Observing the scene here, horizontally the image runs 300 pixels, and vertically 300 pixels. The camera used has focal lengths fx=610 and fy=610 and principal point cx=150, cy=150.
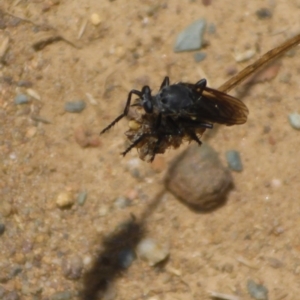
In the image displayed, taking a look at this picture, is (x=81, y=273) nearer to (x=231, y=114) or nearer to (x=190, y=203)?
(x=190, y=203)

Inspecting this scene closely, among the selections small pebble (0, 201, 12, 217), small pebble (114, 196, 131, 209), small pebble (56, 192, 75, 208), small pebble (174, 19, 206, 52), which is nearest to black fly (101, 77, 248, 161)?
small pebble (114, 196, 131, 209)

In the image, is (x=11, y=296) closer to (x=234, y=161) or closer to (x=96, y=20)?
(x=234, y=161)

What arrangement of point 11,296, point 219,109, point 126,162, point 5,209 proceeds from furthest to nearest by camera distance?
point 126,162
point 5,209
point 11,296
point 219,109

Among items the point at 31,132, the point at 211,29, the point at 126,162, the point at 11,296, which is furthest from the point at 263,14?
the point at 11,296

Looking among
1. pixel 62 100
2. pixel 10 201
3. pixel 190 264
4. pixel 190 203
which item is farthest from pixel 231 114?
pixel 10 201

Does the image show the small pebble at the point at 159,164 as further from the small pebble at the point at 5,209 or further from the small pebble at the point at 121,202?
the small pebble at the point at 5,209

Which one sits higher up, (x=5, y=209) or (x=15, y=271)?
(x=5, y=209)
